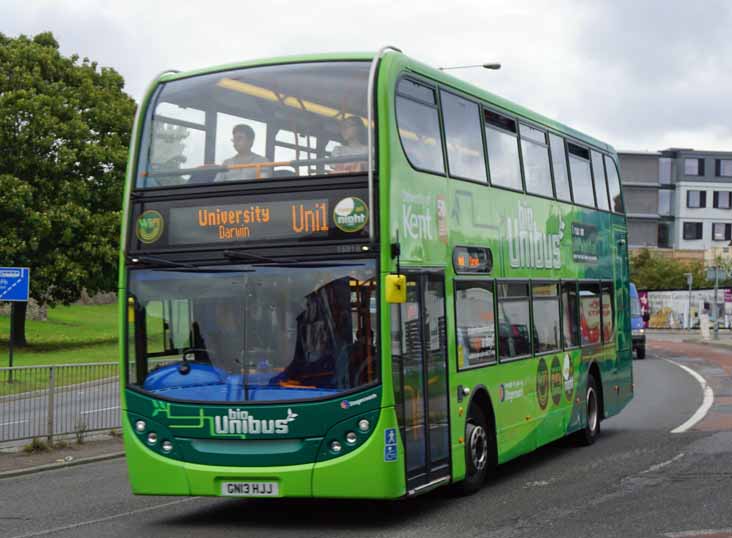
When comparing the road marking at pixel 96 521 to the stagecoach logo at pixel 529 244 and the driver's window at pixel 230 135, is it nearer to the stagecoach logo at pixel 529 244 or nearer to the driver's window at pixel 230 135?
the driver's window at pixel 230 135

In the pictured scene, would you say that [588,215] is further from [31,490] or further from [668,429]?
[31,490]

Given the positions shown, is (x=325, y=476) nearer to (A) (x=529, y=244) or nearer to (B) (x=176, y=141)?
(B) (x=176, y=141)

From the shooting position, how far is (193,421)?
10719 millimetres

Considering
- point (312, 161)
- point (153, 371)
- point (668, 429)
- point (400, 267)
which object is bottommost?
point (668, 429)

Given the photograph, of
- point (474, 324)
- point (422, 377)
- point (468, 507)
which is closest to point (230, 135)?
point (422, 377)

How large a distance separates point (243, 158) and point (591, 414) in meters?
8.08

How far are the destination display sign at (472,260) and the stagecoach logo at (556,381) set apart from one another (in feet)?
8.75

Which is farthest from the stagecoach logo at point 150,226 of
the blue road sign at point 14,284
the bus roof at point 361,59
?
the blue road sign at point 14,284

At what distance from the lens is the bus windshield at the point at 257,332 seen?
10.5m

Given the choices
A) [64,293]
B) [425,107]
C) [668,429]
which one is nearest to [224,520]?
[425,107]

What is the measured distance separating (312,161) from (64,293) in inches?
1510

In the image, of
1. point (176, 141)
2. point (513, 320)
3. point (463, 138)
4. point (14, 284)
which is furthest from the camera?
point (14, 284)

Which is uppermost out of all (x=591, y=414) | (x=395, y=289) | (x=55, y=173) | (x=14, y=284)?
(x=55, y=173)

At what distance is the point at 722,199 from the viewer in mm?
123562
